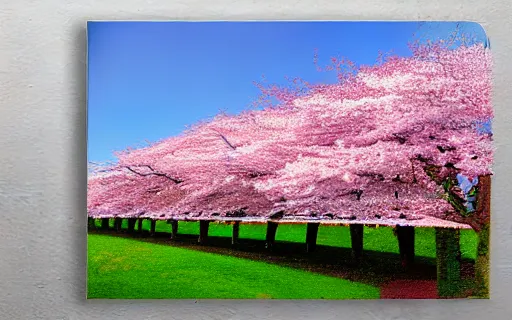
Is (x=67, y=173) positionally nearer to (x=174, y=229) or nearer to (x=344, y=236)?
(x=174, y=229)

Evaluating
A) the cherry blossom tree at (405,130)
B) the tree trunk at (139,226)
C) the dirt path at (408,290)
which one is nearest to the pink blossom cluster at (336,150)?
the cherry blossom tree at (405,130)

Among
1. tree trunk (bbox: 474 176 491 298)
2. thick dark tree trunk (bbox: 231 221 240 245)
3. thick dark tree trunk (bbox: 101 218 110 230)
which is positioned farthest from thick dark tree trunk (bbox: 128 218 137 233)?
tree trunk (bbox: 474 176 491 298)

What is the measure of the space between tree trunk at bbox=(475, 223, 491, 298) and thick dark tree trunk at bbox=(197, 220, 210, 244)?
131cm

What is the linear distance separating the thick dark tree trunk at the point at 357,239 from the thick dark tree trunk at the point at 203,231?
70cm

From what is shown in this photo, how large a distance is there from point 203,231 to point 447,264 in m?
1.19

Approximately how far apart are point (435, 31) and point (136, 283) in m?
1.89

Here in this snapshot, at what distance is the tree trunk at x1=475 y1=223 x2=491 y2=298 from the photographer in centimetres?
293

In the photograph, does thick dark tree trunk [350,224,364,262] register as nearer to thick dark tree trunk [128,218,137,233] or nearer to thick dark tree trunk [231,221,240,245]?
thick dark tree trunk [231,221,240,245]

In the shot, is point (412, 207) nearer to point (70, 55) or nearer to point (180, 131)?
point (180, 131)

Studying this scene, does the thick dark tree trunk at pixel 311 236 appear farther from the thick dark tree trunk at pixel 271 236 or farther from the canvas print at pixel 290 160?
the thick dark tree trunk at pixel 271 236

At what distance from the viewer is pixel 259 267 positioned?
294 cm

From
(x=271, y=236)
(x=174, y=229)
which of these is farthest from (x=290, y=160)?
(x=174, y=229)

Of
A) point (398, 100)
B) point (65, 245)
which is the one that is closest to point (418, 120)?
point (398, 100)

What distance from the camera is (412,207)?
294cm
